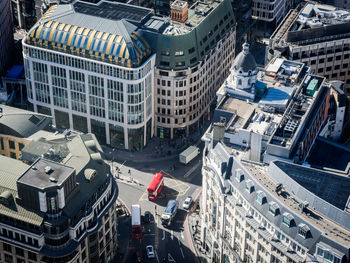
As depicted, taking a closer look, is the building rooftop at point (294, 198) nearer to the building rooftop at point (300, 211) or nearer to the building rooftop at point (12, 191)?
the building rooftop at point (300, 211)

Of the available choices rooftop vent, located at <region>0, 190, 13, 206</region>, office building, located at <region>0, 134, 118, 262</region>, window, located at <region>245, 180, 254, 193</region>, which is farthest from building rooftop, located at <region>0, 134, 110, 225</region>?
window, located at <region>245, 180, 254, 193</region>

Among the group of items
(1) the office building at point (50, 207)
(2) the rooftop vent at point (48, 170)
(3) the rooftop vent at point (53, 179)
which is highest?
(2) the rooftop vent at point (48, 170)

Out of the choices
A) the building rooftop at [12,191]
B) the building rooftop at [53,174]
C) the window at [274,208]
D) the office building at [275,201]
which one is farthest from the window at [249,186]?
the building rooftop at [12,191]

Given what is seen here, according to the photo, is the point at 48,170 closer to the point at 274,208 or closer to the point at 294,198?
the point at 274,208

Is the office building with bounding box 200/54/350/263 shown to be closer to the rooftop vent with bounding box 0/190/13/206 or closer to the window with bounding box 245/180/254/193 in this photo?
the window with bounding box 245/180/254/193

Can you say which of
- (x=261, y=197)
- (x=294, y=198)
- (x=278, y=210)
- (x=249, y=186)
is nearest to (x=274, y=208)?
(x=278, y=210)

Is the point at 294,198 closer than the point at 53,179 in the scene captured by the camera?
Yes

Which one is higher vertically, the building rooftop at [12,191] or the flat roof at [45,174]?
the flat roof at [45,174]
